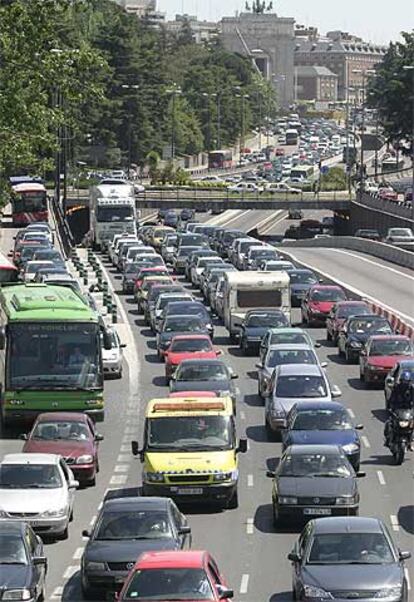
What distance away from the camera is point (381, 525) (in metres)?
23.2

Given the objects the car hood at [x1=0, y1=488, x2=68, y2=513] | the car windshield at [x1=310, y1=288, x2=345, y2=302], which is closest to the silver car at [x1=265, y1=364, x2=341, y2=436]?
the car hood at [x1=0, y1=488, x2=68, y2=513]

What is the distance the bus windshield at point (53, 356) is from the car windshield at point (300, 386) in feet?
11.6

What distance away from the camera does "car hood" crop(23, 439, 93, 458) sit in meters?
31.8

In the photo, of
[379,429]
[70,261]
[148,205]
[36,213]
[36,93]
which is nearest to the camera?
[379,429]

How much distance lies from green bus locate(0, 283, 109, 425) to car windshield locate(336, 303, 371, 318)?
50.7 ft

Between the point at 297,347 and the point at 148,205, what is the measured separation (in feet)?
288

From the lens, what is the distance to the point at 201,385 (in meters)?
39.3

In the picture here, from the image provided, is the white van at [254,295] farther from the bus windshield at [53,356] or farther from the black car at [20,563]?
the black car at [20,563]

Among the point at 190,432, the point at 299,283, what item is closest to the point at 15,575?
the point at 190,432

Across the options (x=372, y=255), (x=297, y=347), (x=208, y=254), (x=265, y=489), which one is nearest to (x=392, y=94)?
(x=372, y=255)

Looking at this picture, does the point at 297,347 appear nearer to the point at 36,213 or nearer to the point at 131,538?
the point at 131,538

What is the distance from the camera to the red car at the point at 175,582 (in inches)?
800

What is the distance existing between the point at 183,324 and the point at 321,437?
18.5 m

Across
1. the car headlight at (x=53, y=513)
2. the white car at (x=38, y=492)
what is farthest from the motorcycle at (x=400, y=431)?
the car headlight at (x=53, y=513)
